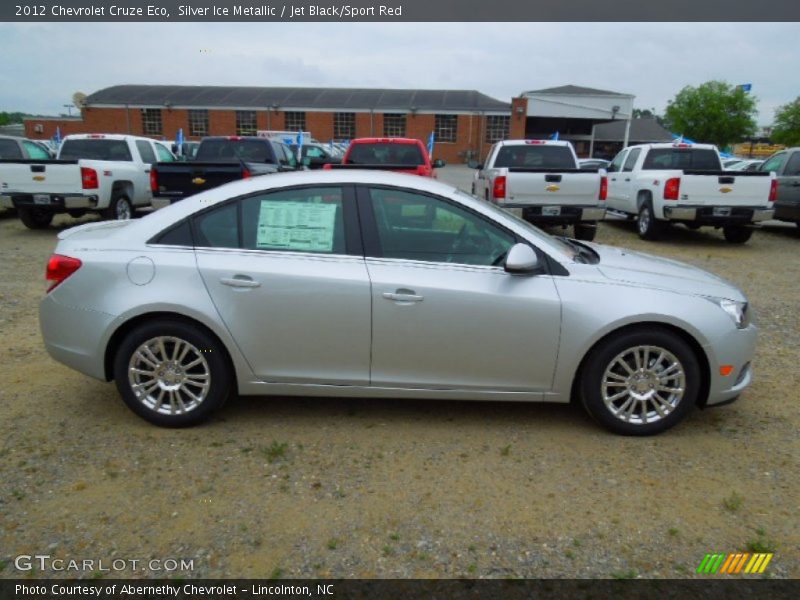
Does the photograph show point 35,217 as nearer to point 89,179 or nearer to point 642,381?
point 89,179

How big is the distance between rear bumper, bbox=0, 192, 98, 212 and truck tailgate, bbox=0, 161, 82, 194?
0.28 feet

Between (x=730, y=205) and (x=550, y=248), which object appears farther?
(x=730, y=205)

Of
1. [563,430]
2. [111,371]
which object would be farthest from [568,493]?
[111,371]

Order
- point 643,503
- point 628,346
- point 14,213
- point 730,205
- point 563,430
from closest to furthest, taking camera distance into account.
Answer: point 643,503 → point 628,346 → point 563,430 → point 730,205 → point 14,213

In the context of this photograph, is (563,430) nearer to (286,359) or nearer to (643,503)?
(643,503)

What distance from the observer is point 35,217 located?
1219 cm

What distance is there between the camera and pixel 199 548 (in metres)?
2.83

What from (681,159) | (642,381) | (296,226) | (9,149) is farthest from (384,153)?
(642,381)

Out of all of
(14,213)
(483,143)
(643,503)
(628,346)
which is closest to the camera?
(643,503)

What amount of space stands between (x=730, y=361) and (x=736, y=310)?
12.8 inches

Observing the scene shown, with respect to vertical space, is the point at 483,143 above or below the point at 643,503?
above

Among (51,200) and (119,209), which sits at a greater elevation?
(51,200)
